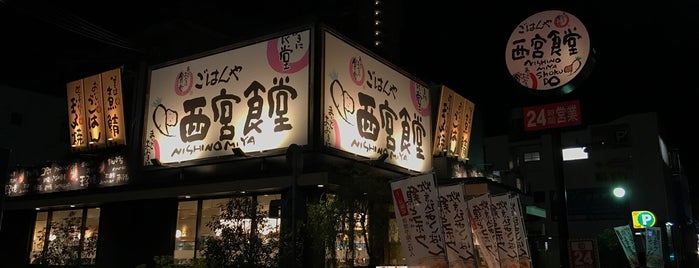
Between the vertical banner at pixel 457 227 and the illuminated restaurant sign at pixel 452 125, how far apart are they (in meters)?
10.6

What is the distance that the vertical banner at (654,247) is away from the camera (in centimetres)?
1873

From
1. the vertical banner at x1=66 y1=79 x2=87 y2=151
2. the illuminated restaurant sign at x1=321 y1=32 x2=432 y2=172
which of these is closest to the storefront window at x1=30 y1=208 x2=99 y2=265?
the vertical banner at x1=66 y1=79 x2=87 y2=151

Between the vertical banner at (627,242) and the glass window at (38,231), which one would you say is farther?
the glass window at (38,231)

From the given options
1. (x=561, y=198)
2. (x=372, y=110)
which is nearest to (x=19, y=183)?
(x=372, y=110)

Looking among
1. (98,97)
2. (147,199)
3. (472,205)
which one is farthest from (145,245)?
(472,205)

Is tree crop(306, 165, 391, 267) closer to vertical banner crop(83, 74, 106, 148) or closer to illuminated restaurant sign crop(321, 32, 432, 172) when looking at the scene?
illuminated restaurant sign crop(321, 32, 432, 172)

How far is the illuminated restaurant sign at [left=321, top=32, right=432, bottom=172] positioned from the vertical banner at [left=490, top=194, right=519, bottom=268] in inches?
213

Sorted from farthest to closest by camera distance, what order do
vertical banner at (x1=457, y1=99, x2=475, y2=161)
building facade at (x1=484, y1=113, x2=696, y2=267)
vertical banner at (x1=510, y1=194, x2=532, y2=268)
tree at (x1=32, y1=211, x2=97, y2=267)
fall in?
building facade at (x1=484, y1=113, x2=696, y2=267) < vertical banner at (x1=457, y1=99, x2=475, y2=161) < tree at (x1=32, y1=211, x2=97, y2=267) < vertical banner at (x1=510, y1=194, x2=532, y2=268)

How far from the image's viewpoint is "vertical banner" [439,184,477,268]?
11.0m

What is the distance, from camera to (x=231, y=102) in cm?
1719

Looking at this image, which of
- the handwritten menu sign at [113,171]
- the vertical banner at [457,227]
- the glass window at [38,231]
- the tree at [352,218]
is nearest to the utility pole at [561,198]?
the vertical banner at [457,227]

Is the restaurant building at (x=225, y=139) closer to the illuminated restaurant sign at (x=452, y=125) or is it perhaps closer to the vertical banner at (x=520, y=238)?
the illuminated restaurant sign at (x=452, y=125)

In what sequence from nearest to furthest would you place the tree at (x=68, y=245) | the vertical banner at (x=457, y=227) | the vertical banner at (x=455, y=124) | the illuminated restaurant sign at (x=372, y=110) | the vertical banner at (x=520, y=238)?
the vertical banner at (x=457, y=227) → the vertical banner at (x=520, y=238) → the illuminated restaurant sign at (x=372, y=110) → the tree at (x=68, y=245) → the vertical banner at (x=455, y=124)


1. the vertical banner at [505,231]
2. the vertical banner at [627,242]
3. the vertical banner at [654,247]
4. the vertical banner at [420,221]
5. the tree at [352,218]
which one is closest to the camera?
the vertical banner at [420,221]
